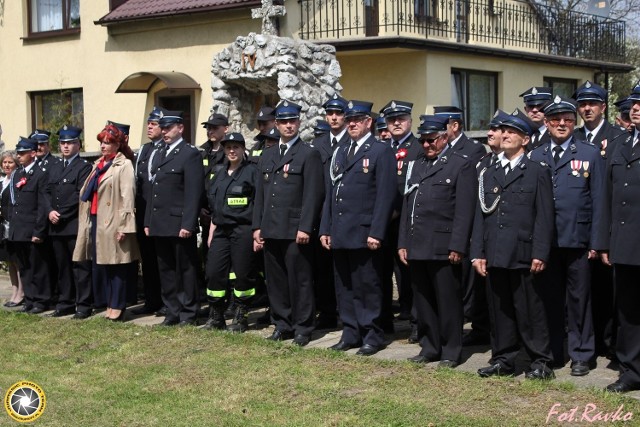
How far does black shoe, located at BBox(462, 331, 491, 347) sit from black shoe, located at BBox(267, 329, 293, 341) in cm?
165

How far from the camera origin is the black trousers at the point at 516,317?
7422 mm

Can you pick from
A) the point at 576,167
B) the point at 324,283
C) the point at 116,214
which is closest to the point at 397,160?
the point at 324,283

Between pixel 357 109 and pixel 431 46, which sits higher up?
pixel 431 46

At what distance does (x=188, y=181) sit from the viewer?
10055mm

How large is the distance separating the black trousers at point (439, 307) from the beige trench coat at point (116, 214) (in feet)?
11.6

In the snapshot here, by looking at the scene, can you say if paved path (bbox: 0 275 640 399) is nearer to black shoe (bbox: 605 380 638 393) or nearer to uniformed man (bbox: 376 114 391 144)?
black shoe (bbox: 605 380 638 393)

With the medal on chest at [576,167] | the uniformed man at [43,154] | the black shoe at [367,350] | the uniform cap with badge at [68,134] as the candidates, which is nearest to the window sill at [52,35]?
the uniformed man at [43,154]

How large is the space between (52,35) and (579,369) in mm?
17292

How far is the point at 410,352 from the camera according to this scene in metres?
8.58

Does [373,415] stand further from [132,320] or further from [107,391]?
[132,320]

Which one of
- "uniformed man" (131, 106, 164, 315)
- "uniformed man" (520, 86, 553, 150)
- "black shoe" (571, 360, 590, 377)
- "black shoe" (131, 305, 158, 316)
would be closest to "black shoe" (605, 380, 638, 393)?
"black shoe" (571, 360, 590, 377)

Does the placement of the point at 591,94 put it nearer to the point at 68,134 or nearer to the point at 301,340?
the point at 301,340

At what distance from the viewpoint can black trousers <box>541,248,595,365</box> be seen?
25.0 feet

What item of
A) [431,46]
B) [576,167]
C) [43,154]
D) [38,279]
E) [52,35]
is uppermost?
[52,35]
